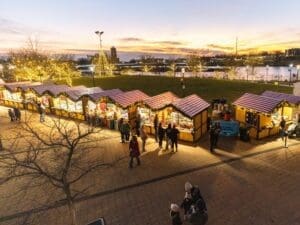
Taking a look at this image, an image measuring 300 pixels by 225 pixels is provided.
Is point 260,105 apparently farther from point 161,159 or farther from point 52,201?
point 52,201

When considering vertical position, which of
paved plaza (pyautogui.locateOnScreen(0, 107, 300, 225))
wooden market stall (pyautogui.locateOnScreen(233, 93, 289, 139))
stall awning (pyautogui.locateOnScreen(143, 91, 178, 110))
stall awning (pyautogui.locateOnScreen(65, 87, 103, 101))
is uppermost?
stall awning (pyautogui.locateOnScreen(65, 87, 103, 101))

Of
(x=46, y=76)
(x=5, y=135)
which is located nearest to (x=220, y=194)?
(x=5, y=135)

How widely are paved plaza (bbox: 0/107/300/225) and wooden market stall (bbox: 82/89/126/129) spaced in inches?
220

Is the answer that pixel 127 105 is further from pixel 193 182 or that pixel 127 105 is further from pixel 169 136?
pixel 193 182

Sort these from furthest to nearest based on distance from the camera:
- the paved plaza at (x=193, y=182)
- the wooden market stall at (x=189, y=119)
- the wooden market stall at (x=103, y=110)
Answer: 1. the wooden market stall at (x=103, y=110)
2. the wooden market stall at (x=189, y=119)
3. the paved plaza at (x=193, y=182)

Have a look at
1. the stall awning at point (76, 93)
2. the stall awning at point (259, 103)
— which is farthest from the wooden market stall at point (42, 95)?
the stall awning at point (259, 103)

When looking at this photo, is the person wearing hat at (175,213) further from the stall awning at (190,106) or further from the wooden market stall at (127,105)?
the wooden market stall at (127,105)

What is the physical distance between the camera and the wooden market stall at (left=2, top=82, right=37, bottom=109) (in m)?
32.1

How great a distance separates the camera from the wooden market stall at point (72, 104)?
79.3 feet

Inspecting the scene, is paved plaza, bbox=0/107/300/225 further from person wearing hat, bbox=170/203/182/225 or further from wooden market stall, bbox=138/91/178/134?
wooden market stall, bbox=138/91/178/134

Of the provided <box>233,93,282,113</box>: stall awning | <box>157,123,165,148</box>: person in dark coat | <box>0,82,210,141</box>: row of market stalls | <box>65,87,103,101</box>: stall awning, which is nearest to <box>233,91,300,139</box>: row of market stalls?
<box>233,93,282,113</box>: stall awning

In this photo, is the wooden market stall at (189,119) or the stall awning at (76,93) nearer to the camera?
the wooden market stall at (189,119)

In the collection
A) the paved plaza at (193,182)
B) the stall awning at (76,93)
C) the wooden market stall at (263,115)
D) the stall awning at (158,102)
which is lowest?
the paved plaza at (193,182)

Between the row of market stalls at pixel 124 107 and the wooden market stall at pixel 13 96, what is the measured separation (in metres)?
1.28
